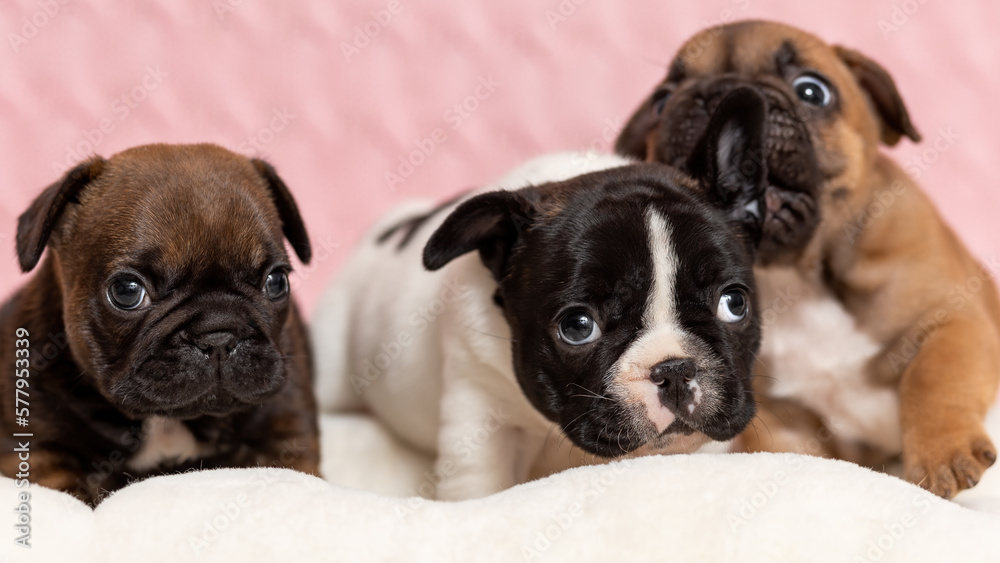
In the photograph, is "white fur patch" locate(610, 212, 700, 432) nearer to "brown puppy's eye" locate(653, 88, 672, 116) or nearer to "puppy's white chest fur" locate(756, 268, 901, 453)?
"puppy's white chest fur" locate(756, 268, 901, 453)

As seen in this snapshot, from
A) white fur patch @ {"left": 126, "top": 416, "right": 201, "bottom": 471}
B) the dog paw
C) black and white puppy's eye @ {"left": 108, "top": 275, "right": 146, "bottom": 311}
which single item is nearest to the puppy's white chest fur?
the dog paw

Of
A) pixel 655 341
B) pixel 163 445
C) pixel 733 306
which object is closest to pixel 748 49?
pixel 733 306

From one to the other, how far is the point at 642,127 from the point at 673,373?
1.69 m

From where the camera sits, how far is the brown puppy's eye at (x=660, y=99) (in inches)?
162

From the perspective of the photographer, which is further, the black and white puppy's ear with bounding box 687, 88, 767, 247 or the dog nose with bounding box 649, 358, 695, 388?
the black and white puppy's ear with bounding box 687, 88, 767, 247

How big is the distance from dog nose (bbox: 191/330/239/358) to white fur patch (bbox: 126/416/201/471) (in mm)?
481

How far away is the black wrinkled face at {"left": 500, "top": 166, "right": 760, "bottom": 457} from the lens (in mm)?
2801

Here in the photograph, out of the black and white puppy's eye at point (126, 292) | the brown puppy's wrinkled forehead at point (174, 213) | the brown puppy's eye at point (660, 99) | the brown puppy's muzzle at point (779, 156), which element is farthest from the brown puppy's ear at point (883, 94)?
the black and white puppy's eye at point (126, 292)

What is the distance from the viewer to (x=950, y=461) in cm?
316

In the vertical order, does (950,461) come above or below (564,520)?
below

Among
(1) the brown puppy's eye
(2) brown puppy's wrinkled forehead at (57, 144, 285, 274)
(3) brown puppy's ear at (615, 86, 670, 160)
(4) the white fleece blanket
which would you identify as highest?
(2) brown puppy's wrinkled forehead at (57, 144, 285, 274)

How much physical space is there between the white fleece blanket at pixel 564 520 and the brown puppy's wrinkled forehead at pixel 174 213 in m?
0.67

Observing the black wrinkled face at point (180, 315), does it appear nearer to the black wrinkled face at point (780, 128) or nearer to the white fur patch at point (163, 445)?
the white fur patch at point (163, 445)

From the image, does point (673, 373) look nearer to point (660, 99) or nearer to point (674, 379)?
point (674, 379)
